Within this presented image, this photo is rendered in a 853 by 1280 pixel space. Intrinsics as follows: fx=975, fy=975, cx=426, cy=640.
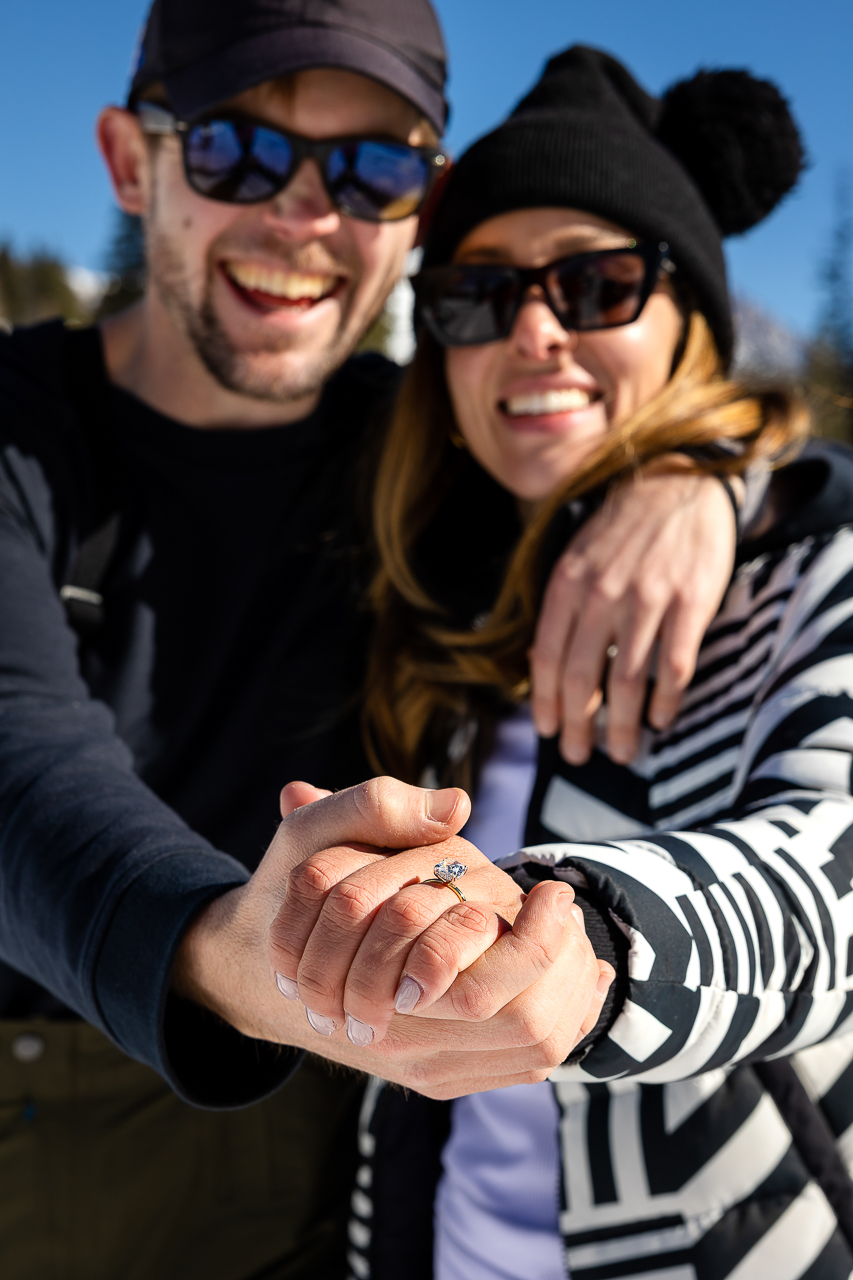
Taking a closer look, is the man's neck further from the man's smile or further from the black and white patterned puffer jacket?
the black and white patterned puffer jacket

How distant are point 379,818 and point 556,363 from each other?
173 centimetres

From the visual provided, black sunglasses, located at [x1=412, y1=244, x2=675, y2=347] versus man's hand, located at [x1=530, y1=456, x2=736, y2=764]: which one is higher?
black sunglasses, located at [x1=412, y1=244, x2=675, y2=347]

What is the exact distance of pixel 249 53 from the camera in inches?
98.5

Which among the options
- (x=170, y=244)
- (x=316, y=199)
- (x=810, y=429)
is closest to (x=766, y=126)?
Result: (x=810, y=429)

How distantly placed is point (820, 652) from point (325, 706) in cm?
137

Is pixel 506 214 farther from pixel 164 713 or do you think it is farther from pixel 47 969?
pixel 47 969

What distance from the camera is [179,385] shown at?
2.81 m

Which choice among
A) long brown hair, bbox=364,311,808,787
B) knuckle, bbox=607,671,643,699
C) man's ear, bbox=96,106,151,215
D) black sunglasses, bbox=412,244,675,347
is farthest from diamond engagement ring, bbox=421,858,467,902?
man's ear, bbox=96,106,151,215

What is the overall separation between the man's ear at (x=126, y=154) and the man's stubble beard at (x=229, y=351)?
0.18 meters

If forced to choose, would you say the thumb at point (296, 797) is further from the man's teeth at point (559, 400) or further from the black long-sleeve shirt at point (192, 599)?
the man's teeth at point (559, 400)

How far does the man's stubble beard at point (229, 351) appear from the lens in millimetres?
2762

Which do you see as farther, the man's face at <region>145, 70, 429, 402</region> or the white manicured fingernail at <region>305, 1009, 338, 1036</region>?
the man's face at <region>145, 70, 429, 402</region>

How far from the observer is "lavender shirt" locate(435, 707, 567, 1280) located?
205cm

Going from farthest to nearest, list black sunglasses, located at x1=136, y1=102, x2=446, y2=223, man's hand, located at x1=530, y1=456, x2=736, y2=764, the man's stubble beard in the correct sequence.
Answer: the man's stubble beard
black sunglasses, located at x1=136, y1=102, x2=446, y2=223
man's hand, located at x1=530, y1=456, x2=736, y2=764
